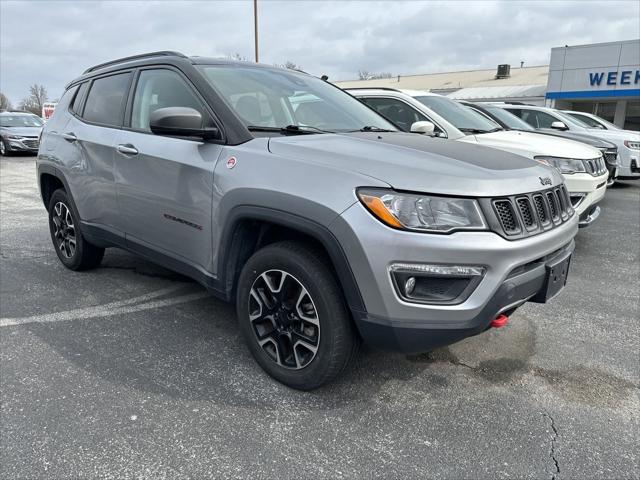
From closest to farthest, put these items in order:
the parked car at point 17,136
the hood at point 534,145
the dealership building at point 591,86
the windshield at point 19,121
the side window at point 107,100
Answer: the side window at point 107,100 < the hood at point 534,145 < the parked car at point 17,136 < the windshield at point 19,121 < the dealership building at point 591,86

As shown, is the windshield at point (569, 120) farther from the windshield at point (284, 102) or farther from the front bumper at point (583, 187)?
the windshield at point (284, 102)

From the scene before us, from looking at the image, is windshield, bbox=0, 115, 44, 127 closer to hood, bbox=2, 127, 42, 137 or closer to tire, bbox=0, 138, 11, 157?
hood, bbox=2, 127, 42, 137

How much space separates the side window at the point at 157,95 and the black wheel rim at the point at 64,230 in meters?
1.47

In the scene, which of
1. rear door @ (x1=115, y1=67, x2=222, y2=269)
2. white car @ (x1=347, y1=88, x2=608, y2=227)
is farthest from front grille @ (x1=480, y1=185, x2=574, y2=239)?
white car @ (x1=347, y1=88, x2=608, y2=227)

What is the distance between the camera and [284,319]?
2.67 meters

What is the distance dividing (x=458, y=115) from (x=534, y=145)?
1292 millimetres

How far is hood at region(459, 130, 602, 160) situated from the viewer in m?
5.48

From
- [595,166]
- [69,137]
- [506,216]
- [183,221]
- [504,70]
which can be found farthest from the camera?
[504,70]

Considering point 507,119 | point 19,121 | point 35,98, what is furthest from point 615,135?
point 35,98

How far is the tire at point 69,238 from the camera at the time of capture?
4434 millimetres

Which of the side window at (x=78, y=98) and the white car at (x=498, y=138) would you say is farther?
the white car at (x=498, y=138)

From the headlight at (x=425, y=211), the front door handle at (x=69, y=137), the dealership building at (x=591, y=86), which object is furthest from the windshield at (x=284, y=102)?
the dealership building at (x=591, y=86)

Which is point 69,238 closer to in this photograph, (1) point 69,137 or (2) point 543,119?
(1) point 69,137

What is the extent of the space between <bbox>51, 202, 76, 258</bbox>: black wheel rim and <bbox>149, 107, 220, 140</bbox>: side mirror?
7.29 ft
